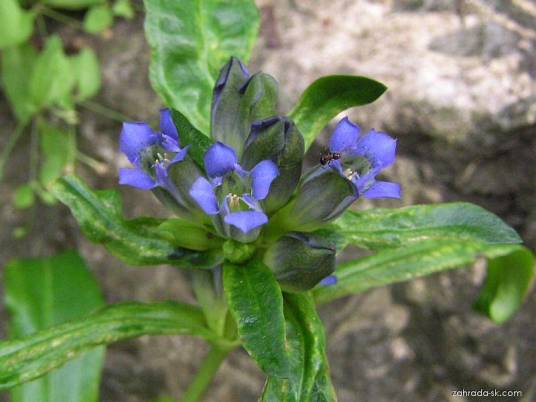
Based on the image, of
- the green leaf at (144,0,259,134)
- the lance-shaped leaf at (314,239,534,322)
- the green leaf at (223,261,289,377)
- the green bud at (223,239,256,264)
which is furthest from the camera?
the lance-shaped leaf at (314,239,534,322)

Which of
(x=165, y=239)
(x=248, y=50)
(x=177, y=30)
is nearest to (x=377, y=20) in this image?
(x=248, y=50)

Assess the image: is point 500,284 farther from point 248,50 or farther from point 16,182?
point 16,182

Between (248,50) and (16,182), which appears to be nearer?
(248,50)

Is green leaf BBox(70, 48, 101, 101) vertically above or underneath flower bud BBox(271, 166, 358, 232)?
underneath

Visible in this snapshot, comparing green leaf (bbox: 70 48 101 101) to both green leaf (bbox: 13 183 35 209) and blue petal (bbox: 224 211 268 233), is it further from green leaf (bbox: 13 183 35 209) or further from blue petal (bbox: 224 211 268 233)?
blue petal (bbox: 224 211 268 233)

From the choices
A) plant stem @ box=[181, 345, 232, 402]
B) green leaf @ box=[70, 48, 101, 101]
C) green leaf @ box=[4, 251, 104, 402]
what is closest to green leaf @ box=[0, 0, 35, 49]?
green leaf @ box=[70, 48, 101, 101]

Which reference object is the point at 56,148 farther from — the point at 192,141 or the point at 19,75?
the point at 192,141
